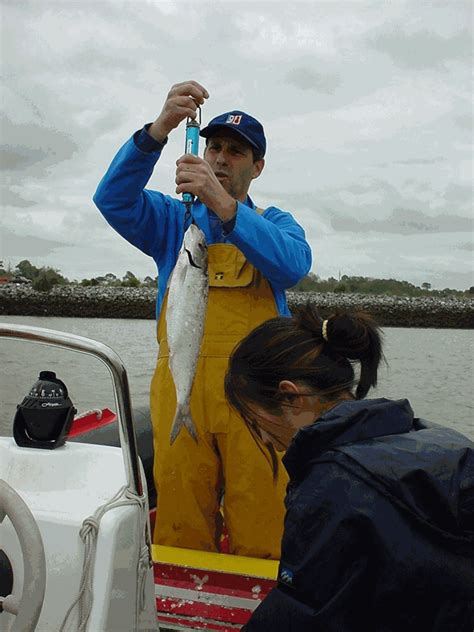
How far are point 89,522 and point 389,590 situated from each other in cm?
73

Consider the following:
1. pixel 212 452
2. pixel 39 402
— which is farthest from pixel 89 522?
pixel 212 452

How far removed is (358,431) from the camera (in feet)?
5.01

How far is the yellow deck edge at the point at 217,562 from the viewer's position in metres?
2.62

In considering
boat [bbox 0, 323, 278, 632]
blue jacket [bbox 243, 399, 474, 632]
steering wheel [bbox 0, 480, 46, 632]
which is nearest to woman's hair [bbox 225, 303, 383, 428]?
boat [bbox 0, 323, 278, 632]

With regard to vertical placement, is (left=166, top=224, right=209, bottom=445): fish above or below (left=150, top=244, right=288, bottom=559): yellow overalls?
above

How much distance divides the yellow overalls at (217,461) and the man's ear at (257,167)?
0.55m

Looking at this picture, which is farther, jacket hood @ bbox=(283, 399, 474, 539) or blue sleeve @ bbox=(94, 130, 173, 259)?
blue sleeve @ bbox=(94, 130, 173, 259)

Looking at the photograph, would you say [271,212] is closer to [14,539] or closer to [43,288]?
[14,539]

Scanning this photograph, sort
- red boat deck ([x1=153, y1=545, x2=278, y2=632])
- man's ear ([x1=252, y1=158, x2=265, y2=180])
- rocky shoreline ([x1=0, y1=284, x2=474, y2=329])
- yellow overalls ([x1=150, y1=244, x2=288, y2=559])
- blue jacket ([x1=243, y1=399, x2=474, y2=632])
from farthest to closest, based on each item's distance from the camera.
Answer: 1. rocky shoreline ([x1=0, y1=284, x2=474, y2=329])
2. man's ear ([x1=252, y1=158, x2=265, y2=180])
3. yellow overalls ([x1=150, y1=244, x2=288, y2=559])
4. red boat deck ([x1=153, y1=545, x2=278, y2=632])
5. blue jacket ([x1=243, y1=399, x2=474, y2=632])

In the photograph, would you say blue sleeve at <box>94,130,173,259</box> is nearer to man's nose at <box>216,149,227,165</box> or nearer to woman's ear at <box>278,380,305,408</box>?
man's nose at <box>216,149,227,165</box>

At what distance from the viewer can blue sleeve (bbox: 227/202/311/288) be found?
2.82m

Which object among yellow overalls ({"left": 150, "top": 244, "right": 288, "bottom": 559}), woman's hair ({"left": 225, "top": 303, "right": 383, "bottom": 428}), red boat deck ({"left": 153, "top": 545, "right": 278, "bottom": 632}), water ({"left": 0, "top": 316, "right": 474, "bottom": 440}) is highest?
woman's hair ({"left": 225, "top": 303, "right": 383, "bottom": 428})

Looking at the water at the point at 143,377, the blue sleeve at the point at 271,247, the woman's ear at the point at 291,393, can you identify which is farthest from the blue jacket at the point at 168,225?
the water at the point at 143,377

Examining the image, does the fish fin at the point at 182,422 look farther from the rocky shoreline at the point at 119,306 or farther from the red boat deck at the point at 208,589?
the rocky shoreline at the point at 119,306
